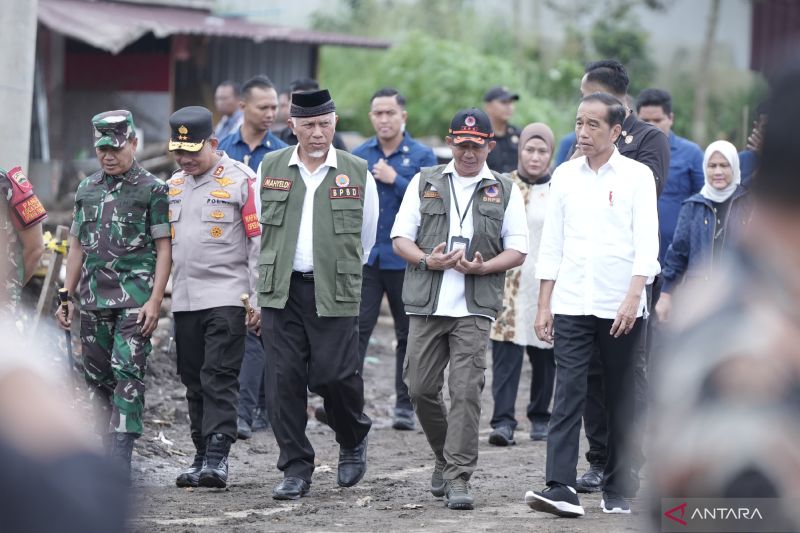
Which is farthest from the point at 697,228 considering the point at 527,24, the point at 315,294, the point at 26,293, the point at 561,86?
the point at 527,24

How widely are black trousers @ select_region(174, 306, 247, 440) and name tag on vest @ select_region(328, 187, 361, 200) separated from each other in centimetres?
93

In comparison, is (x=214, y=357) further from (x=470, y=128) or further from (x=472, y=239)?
(x=470, y=128)

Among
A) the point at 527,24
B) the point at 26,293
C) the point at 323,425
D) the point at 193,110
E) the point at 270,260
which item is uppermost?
the point at 527,24

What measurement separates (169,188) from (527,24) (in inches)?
955

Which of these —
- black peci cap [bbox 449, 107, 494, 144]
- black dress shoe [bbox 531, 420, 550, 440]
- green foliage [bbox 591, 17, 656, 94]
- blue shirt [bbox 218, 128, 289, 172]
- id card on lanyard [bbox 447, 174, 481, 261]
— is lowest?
black dress shoe [bbox 531, 420, 550, 440]

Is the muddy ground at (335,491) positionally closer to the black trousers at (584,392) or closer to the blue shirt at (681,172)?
the black trousers at (584,392)

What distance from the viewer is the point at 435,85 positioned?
925 inches

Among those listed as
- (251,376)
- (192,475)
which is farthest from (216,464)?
(251,376)

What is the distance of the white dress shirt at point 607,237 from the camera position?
6430mm

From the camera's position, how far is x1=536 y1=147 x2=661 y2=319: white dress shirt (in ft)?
21.1

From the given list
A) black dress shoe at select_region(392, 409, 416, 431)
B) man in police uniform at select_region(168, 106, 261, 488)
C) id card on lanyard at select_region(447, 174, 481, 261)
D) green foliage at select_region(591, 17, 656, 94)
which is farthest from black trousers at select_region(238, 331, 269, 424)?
green foliage at select_region(591, 17, 656, 94)

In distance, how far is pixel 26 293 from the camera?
9797mm

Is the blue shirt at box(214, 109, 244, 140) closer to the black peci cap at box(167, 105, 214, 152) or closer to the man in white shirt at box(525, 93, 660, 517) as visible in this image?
the black peci cap at box(167, 105, 214, 152)

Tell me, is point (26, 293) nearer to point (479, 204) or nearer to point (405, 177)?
point (405, 177)
